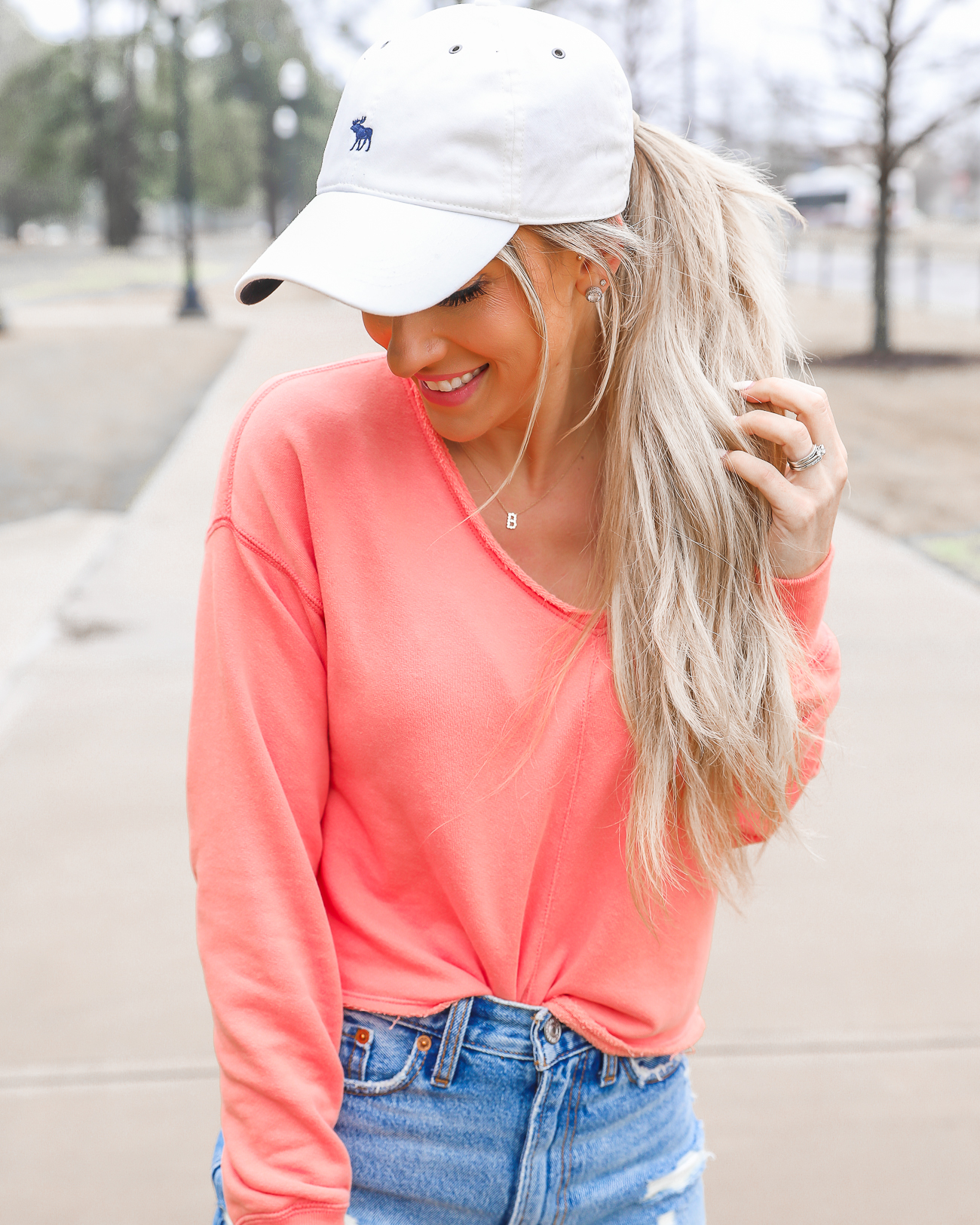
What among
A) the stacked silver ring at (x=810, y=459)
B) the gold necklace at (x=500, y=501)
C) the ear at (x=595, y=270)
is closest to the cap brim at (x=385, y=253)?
the ear at (x=595, y=270)

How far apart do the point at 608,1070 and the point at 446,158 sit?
0.87 meters

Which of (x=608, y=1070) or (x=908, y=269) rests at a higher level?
(x=608, y=1070)

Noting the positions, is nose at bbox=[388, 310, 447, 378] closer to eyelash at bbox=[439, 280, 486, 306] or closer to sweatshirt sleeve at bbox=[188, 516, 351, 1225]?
eyelash at bbox=[439, 280, 486, 306]

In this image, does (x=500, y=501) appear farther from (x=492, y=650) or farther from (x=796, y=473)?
(x=796, y=473)

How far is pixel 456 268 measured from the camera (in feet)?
3.66

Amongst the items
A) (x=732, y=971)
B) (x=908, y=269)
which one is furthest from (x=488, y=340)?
(x=908, y=269)

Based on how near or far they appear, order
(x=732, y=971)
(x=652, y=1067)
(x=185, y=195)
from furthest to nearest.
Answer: (x=185, y=195)
(x=732, y=971)
(x=652, y=1067)

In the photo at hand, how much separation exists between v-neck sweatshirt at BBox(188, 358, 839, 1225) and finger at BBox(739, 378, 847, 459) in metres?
0.28

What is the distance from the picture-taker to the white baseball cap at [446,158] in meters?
1.12

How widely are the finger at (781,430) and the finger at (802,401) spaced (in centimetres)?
1

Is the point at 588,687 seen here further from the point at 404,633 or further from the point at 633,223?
the point at 633,223

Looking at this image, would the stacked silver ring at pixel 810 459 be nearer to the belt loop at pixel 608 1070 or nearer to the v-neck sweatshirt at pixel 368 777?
the v-neck sweatshirt at pixel 368 777

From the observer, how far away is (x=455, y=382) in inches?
47.7

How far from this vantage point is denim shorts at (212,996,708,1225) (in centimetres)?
123
